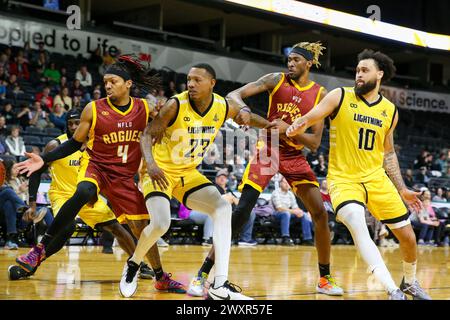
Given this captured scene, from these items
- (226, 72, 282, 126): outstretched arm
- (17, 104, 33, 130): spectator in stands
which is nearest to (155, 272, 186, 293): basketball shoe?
(226, 72, 282, 126): outstretched arm

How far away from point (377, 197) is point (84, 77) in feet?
42.0

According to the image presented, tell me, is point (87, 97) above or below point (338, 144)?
above

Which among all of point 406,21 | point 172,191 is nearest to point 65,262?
point 172,191

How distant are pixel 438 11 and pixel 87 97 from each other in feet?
55.0

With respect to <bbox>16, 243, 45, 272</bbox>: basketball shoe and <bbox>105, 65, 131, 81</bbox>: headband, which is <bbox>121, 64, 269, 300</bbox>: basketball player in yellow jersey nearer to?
<bbox>105, 65, 131, 81</bbox>: headband

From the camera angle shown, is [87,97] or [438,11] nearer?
[87,97]

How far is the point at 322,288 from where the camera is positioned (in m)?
6.23

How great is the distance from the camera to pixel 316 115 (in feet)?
18.6

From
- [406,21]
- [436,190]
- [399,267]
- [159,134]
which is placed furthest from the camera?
[406,21]

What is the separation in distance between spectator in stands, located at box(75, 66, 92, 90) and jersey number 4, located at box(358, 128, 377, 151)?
485 inches

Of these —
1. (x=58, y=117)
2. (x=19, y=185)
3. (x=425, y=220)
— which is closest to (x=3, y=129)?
(x=58, y=117)

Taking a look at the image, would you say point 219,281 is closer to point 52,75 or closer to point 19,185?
point 19,185
